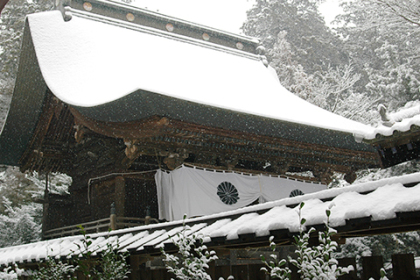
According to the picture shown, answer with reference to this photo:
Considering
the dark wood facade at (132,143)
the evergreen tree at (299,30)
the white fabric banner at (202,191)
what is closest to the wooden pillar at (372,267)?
the dark wood facade at (132,143)

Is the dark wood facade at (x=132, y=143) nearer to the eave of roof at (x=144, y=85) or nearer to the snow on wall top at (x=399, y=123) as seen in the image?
the eave of roof at (x=144, y=85)

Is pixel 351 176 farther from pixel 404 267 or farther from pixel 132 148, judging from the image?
pixel 404 267

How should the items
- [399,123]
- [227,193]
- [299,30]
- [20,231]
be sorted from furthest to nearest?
[299,30] → [20,231] → [227,193] → [399,123]

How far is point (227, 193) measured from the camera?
8.63m

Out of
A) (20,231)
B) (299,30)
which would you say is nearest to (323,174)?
(20,231)

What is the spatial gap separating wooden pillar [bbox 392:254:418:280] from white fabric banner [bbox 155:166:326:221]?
5.86 metres

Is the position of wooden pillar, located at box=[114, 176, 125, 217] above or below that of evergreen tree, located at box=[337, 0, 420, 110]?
below

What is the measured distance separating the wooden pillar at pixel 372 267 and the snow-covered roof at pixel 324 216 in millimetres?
172

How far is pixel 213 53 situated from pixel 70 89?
5.62 m

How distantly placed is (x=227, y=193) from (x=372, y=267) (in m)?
6.20

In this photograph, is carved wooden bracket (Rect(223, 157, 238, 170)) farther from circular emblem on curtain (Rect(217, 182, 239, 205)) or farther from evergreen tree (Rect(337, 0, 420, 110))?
evergreen tree (Rect(337, 0, 420, 110))

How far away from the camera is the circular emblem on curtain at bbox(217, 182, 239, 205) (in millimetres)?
8531

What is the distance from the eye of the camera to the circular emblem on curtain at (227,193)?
8531 mm

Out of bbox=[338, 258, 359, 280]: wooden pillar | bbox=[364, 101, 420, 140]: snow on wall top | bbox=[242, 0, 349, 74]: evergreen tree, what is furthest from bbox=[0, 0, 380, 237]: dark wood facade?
bbox=[242, 0, 349, 74]: evergreen tree
